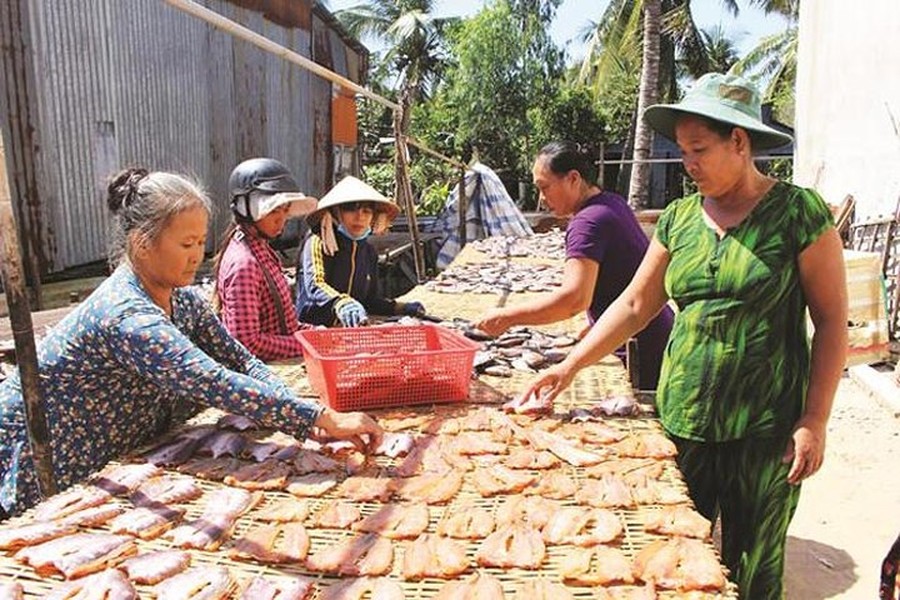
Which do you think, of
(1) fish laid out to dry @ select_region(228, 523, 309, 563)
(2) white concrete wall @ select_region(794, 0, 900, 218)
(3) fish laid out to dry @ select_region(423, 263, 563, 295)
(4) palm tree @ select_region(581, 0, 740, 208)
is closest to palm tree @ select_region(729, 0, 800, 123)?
(4) palm tree @ select_region(581, 0, 740, 208)

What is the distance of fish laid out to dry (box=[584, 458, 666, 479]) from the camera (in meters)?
2.33

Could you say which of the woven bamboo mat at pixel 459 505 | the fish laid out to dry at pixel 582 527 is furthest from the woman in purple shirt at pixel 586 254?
the fish laid out to dry at pixel 582 527

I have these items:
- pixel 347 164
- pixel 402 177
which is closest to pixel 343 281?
pixel 402 177

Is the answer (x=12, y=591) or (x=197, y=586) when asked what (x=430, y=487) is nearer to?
(x=197, y=586)

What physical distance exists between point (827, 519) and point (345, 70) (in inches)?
612

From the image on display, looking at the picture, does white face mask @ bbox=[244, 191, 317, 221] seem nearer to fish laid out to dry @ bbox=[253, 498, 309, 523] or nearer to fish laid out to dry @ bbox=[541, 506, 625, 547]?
fish laid out to dry @ bbox=[253, 498, 309, 523]

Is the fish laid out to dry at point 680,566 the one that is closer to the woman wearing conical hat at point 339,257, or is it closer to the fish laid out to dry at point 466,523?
the fish laid out to dry at point 466,523

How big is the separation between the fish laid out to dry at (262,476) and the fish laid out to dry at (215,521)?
0.04 meters

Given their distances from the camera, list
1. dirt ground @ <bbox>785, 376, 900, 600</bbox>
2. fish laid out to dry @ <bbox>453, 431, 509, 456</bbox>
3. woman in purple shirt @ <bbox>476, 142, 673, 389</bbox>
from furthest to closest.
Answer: dirt ground @ <bbox>785, 376, 900, 600</bbox> < woman in purple shirt @ <bbox>476, 142, 673, 389</bbox> < fish laid out to dry @ <bbox>453, 431, 509, 456</bbox>

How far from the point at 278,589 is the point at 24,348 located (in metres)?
1.18

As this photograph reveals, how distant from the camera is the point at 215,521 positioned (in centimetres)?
201

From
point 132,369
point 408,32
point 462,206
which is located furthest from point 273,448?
point 408,32

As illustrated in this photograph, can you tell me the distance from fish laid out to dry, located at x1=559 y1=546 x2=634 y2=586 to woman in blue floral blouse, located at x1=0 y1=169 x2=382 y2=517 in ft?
2.72

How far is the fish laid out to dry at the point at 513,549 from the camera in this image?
72.0 inches
